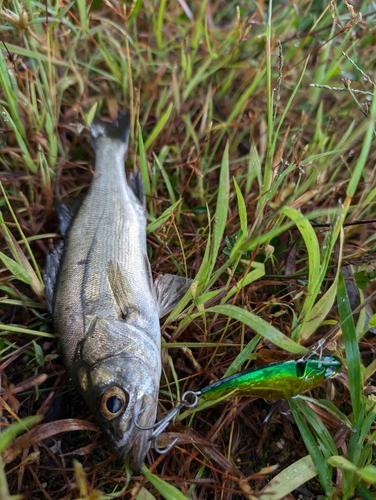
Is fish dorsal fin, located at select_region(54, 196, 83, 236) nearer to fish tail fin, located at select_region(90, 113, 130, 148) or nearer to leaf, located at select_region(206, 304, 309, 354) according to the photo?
fish tail fin, located at select_region(90, 113, 130, 148)

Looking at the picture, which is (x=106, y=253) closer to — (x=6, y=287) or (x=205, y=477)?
(x=6, y=287)

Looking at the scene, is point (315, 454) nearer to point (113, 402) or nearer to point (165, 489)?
point (165, 489)

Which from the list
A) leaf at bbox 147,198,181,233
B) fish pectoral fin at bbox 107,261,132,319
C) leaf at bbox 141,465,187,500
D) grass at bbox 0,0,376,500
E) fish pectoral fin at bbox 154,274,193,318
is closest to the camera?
leaf at bbox 141,465,187,500

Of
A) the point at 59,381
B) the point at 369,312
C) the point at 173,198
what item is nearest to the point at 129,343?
the point at 59,381

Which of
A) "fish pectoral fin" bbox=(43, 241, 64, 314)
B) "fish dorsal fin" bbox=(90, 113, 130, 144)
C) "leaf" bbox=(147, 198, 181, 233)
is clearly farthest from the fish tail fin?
"fish pectoral fin" bbox=(43, 241, 64, 314)

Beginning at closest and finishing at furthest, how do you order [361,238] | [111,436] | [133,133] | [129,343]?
1. [111,436]
2. [129,343]
3. [361,238]
4. [133,133]

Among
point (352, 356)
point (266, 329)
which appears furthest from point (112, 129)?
point (352, 356)
